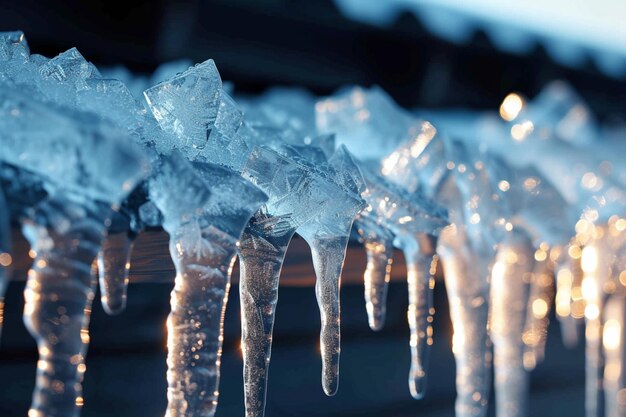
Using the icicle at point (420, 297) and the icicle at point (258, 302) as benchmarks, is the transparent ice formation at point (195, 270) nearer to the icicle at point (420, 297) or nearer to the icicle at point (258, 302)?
the icicle at point (258, 302)

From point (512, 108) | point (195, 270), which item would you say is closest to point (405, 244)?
point (195, 270)

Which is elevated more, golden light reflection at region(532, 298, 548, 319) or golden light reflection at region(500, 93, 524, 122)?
golden light reflection at region(500, 93, 524, 122)

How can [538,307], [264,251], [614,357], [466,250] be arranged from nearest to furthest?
[264,251]
[466,250]
[538,307]
[614,357]

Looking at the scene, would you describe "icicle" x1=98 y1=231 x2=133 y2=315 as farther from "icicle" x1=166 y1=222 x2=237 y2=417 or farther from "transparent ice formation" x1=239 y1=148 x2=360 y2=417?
"transparent ice formation" x1=239 y1=148 x2=360 y2=417

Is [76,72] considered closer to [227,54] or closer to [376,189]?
[376,189]

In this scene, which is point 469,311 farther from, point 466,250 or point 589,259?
point 589,259

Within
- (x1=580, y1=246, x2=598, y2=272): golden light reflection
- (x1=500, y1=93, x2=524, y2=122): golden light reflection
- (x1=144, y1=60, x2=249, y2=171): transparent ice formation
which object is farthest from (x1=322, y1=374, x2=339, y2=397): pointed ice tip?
(x1=500, y1=93, x2=524, y2=122): golden light reflection

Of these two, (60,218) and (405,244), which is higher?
(405,244)
